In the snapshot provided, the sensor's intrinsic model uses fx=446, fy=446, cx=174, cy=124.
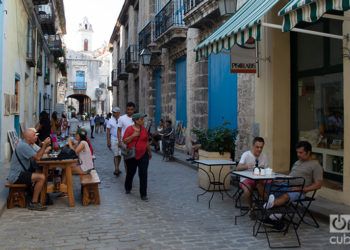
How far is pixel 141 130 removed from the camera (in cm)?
769

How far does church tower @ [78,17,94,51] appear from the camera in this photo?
84438mm

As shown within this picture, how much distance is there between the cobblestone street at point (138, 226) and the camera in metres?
5.06

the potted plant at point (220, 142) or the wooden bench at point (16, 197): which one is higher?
the potted plant at point (220, 142)

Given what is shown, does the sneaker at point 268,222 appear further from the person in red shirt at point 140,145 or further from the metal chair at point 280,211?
the person in red shirt at point 140,145

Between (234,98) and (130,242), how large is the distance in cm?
688

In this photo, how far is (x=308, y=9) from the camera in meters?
4.73

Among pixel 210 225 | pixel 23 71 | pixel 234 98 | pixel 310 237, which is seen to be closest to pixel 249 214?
pixel 210 225

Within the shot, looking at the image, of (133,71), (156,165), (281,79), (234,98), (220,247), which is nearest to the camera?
(220,247)

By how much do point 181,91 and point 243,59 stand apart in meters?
7.27

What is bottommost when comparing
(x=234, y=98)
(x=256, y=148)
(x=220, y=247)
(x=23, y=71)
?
(x=220, y=247)

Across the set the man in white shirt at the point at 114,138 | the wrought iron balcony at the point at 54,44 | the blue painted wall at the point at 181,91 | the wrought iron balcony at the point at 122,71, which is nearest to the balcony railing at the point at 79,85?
the wrought iron balcony at the point at 122,71

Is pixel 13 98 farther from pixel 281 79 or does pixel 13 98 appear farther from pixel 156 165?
pixel 281 79

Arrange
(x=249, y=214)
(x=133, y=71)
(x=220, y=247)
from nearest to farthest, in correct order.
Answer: (x=220, y=247), (x=249, y=214), (x=133, y=71)

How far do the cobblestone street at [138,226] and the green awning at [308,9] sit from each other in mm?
2492
